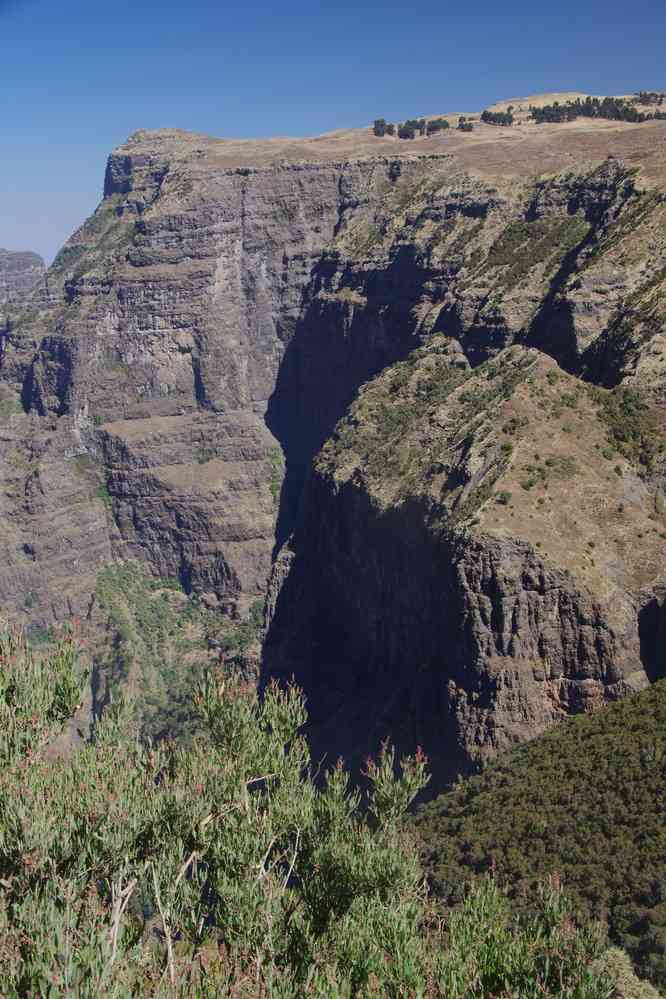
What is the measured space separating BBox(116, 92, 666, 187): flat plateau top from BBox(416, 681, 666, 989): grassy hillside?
5819 centimetres

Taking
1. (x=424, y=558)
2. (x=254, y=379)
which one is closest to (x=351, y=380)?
(x=254, y=379)

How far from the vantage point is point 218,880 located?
94.3ft

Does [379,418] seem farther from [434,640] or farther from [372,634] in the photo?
[434,640]

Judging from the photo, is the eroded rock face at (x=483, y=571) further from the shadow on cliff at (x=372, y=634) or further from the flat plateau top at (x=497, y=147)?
the flat plateau top at (x=497, y=147)

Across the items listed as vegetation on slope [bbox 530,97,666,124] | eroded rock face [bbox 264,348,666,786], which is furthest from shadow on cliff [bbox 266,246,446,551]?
vegetation on slope [bbox 530,97,666,124]

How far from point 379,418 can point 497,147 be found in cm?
6075

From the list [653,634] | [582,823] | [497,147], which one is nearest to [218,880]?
[582,823]

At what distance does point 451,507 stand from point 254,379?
92.9 meters

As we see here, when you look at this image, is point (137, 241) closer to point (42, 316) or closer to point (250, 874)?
point (42, 316)

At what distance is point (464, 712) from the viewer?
68938 millimetres

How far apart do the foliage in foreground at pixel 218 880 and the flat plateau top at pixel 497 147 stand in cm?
8079

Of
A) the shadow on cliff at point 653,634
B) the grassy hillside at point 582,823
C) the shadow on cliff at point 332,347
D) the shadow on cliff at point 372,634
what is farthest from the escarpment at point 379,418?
the grassy hillside at point 582,823

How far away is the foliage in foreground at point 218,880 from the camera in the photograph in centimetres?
2466

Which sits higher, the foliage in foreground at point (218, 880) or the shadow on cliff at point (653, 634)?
the foliage in foreground at point (218, 880)
